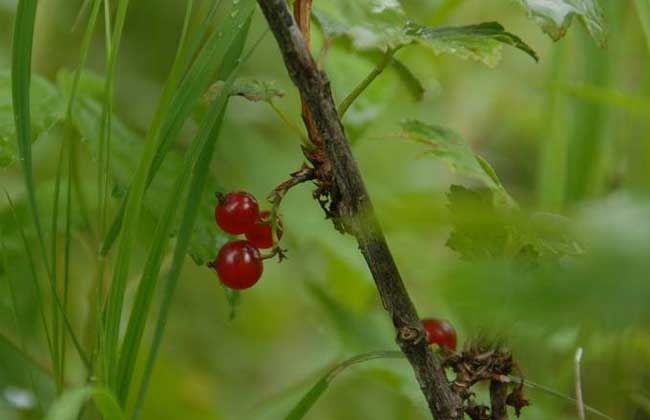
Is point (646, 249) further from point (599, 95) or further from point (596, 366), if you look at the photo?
point (596, 366)

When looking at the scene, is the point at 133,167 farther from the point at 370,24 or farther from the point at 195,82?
the point at 370,24

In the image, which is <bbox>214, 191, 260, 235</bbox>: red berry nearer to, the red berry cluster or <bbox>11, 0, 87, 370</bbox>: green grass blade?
the red berry cluster

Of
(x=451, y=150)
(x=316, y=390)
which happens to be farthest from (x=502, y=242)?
(x=316, y=390)

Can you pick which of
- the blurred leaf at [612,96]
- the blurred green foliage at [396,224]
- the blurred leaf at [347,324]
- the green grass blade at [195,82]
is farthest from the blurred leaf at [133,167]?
the blurred leaf at [612,96]

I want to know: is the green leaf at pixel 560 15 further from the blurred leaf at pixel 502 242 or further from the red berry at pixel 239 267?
the red berry at pixel 239 267

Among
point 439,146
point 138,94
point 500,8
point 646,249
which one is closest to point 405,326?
point 439,146
